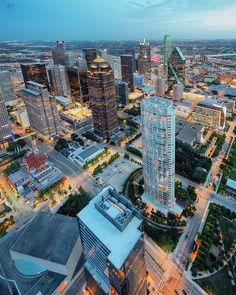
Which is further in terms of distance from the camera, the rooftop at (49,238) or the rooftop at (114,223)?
the rooftop at (49,238)

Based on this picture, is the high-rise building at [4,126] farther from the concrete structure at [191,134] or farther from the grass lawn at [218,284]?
the grass lawn at [218,284]

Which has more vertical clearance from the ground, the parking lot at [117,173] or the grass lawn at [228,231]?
the parking lot at [117,173]

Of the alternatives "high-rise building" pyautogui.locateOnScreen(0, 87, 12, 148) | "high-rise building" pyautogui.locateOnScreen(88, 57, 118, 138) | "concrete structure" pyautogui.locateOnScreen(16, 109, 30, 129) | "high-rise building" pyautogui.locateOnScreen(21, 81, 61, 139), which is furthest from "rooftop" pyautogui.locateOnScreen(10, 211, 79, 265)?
"concrete structure" pyautogui.locateOnScreen(16, 109, 30, 129)

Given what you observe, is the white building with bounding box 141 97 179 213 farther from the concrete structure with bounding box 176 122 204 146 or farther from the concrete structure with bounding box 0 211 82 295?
the concrete structure with bounding box 176 122 204 146

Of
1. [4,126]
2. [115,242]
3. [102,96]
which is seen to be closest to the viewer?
[115,242]

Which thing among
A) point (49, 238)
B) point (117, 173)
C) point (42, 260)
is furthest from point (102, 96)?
point (42, 260)

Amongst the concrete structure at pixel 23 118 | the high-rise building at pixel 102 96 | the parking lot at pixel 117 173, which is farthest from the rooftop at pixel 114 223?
the concrete structure at pixel 23 118

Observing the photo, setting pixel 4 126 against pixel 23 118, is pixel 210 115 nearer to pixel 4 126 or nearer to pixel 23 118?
pixel 23 118
